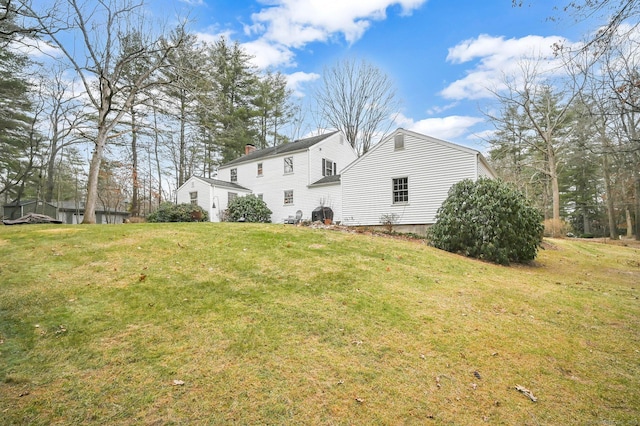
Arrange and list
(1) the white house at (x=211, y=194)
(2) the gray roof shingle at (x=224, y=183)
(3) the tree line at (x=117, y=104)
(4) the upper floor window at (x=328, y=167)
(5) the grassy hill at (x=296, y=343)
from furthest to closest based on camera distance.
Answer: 1. (4) the upper floor window at (x=328, y=167)
2. (2) the gray roof shingle at (x=224, y=183)
3. (1) the white house at (x=211, y=194)
4. (3) the tree line at (x=117, y=104)
5. (5) the grassy hill at (x=296, y=343)

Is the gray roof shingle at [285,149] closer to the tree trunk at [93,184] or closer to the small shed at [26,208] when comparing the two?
the tree trunk at [93,184]

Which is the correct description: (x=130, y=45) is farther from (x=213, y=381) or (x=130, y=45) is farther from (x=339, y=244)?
A: (x=213, y=381)

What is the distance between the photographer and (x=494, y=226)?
353 inches

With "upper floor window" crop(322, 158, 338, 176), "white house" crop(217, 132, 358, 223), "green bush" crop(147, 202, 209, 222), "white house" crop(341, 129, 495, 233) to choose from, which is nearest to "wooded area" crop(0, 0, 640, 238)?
"white house" crop(217, 132, 358, 223)

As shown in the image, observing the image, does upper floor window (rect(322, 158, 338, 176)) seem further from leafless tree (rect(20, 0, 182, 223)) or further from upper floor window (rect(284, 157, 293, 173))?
leafless tree (rect(20, 0, 182, 223))

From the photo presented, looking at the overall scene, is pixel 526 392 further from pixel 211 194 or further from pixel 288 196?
pixel 211 194

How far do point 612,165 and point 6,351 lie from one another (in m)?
35.1

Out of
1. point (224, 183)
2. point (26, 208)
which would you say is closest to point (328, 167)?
point (224, 183)

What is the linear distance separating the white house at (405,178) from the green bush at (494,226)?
4410mm

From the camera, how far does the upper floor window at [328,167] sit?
21750mm

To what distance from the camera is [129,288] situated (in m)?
4.68

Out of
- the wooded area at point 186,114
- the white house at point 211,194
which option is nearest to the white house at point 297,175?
the white house at point 211,194

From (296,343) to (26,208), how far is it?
35.4 m

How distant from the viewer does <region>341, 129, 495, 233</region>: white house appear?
46.2ft
